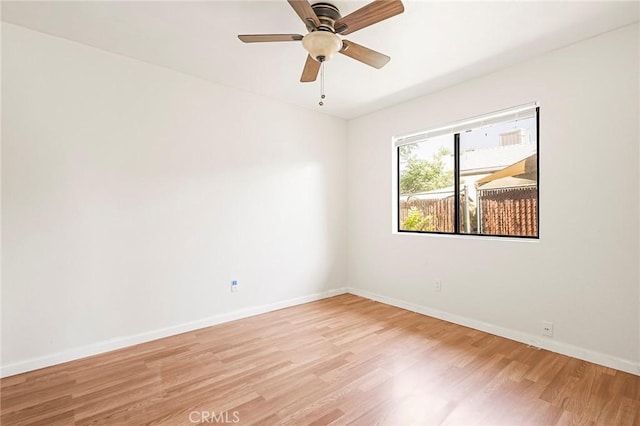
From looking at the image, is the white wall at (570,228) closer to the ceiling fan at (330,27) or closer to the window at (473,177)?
the window at (473,177)

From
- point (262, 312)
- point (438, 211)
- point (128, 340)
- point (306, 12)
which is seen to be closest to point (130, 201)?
point (128, 340)

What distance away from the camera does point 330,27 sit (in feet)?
6.66

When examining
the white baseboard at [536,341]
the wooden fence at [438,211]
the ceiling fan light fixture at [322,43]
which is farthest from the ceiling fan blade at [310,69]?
the white baseboard at [536,341]

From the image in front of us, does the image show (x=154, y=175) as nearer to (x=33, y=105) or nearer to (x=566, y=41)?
(x=33, y=105)

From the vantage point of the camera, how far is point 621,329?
229 centimetres

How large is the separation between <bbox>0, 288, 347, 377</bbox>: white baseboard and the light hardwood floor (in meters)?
0.07

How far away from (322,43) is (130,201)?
2130 mm

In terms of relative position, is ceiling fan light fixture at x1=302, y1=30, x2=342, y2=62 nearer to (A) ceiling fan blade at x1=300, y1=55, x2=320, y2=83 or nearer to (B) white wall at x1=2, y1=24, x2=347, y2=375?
(A) ceiling fan blade at x1=300, y1=55, x2=320, y2=83

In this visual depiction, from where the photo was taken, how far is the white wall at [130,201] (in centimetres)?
233

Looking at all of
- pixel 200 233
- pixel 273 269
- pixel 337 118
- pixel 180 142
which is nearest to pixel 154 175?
pixel 180 142

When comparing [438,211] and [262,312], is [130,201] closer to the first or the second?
[262,312]

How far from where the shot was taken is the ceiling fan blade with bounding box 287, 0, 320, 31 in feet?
5.50

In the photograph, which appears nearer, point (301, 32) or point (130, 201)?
point (301, 32)

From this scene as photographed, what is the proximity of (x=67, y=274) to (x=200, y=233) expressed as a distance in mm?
1099
